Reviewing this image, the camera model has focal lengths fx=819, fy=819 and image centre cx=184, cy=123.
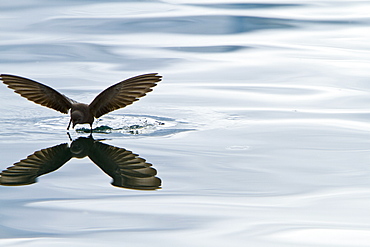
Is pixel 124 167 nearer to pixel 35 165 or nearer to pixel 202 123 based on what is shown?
pixel 35 165

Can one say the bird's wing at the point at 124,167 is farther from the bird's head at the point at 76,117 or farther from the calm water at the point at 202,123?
the bird's head at the point at 76,117

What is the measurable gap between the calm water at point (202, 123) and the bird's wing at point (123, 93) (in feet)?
0.51

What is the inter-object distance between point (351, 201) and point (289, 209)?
0.29m

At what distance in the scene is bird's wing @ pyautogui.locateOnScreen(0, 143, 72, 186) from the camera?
3.67m

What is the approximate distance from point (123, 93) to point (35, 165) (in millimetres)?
839

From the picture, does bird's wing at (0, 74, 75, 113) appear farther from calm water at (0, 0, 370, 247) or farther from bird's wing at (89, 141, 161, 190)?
bird's wing at (89, 141, 161, 190)

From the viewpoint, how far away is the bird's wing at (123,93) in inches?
179

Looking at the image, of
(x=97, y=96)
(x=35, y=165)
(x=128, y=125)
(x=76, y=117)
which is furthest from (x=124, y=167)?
(x=128, y=125)

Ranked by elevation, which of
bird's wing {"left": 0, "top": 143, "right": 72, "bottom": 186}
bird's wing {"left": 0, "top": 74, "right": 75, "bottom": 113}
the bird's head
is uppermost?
bird's wing {"left": 0, "top": 74, "right": 75, "bottom": 113}

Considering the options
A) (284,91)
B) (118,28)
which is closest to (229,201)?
(284,91)

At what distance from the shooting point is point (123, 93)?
4562mm

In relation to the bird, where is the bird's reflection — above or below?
below

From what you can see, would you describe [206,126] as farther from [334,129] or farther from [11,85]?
[11,85]

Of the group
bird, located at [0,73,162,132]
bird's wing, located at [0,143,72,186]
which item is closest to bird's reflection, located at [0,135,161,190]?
bird's wing, located at [0,143,72,186]
